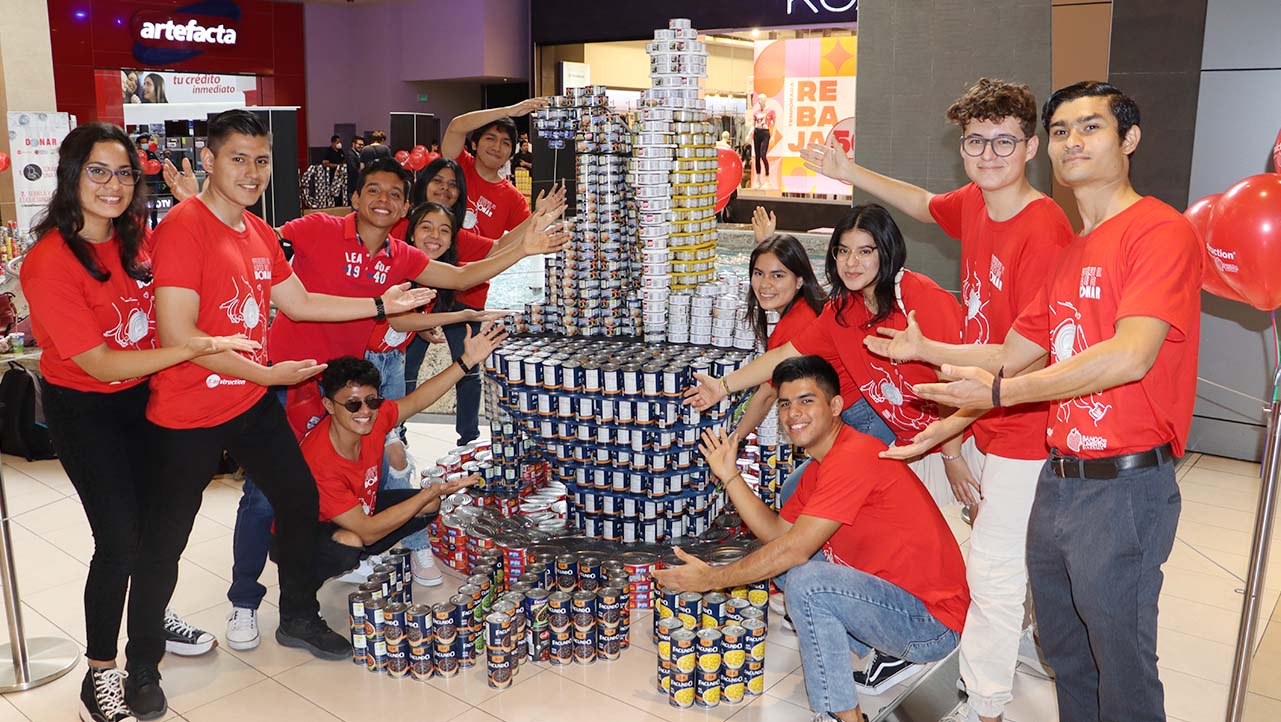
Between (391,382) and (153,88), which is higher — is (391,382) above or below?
below

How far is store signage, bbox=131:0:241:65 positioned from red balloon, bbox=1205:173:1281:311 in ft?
56.8

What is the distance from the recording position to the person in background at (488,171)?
564 centimetres

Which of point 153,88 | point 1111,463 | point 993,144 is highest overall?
point 153,88

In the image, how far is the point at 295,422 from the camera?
4305 millimetres

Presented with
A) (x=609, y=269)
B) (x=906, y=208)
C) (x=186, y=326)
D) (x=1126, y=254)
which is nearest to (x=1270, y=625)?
(x=906, y=208)

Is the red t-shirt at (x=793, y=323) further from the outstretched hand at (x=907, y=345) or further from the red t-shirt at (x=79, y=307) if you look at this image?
the red t-shirt at (x=79, y=307)

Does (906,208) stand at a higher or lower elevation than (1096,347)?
higher

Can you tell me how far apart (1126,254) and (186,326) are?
2.62 meters

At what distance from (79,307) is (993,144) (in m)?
2.75

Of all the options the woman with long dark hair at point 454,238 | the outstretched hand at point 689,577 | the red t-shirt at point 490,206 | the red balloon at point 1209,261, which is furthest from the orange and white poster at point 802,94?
the outstretched hand at point 689,577

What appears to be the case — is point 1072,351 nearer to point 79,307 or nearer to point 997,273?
point 997,273

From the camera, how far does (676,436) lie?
4.17 m

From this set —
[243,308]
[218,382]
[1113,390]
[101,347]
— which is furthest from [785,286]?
[101,347]

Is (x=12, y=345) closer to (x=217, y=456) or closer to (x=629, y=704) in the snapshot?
(x=217, y=456)
